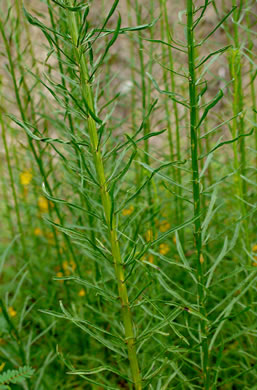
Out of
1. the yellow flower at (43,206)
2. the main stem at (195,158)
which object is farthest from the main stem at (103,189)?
the yellow flower at (43,206)

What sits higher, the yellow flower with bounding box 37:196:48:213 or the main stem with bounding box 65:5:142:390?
the main stem with bounding box 65:5:142:390

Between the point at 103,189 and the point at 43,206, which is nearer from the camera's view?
the point at 103,189

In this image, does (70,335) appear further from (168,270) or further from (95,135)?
(95,135)

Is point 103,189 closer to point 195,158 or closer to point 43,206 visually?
point 195,158

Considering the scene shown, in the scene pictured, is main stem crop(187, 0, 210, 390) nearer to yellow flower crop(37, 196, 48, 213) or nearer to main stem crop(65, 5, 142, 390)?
main stem crop(65, 5, 142, 390)

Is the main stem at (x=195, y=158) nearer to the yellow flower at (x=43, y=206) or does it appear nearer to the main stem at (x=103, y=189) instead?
the main stem at (x=103, y=189)

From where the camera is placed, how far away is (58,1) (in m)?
0.50

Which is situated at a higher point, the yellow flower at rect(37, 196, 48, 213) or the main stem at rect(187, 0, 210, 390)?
the main stem at rect(187, 0, 210, 390)

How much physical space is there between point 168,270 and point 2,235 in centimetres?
103

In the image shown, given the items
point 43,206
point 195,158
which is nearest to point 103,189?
point 195,158

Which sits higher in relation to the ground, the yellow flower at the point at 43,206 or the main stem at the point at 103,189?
the main stem at the point at 103,189

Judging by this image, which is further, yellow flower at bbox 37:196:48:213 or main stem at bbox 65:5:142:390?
yellow flower at bbox 37:196:48:213

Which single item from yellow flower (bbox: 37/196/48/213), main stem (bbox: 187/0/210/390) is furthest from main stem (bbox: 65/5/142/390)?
yellow flower (bbox: 37/196/48/213)

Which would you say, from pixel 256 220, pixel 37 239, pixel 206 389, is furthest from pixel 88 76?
pixel 37 239
